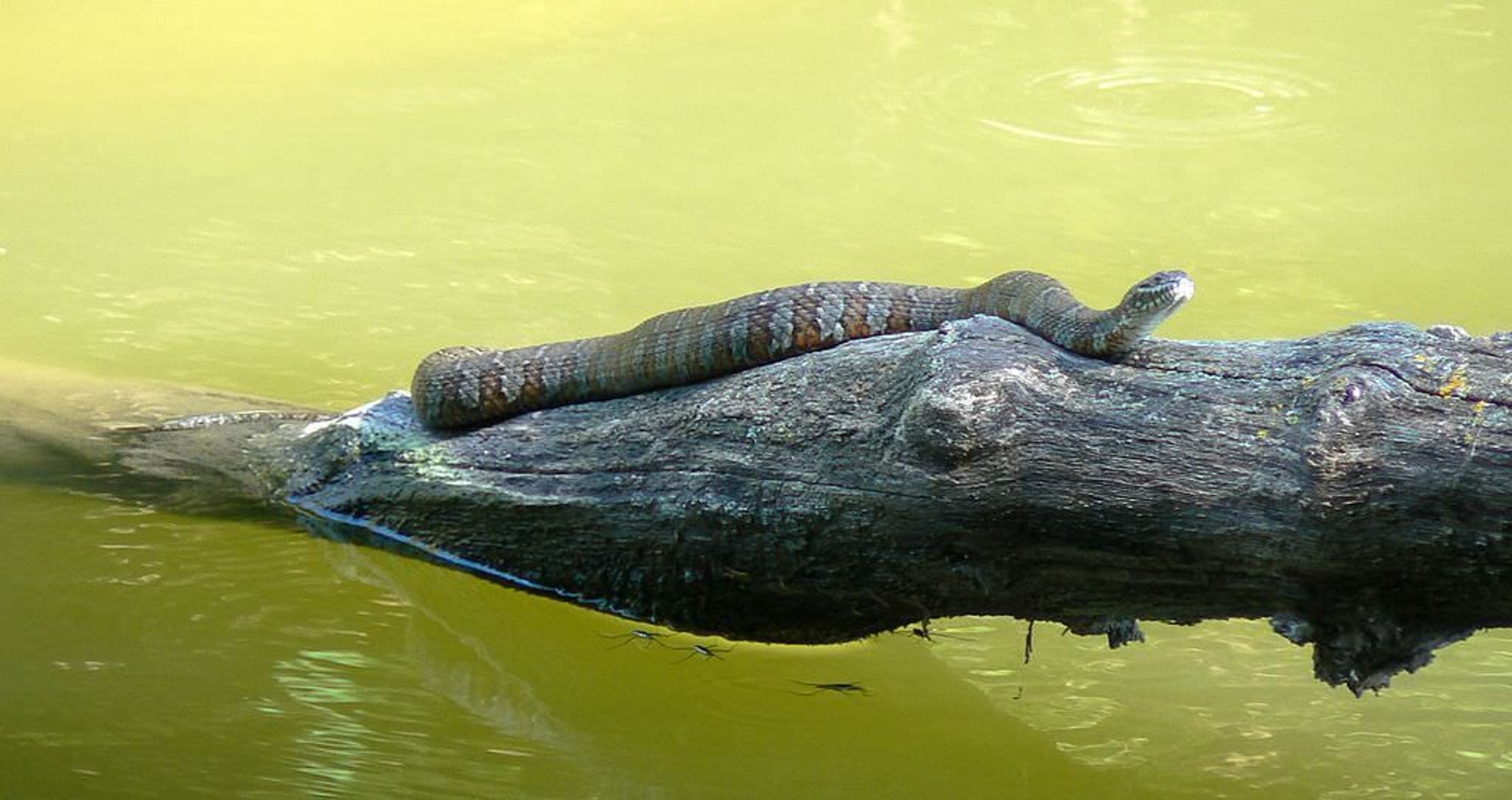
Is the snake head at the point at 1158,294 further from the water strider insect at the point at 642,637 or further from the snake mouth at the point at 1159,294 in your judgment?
the water strider insect at the point at 642,637

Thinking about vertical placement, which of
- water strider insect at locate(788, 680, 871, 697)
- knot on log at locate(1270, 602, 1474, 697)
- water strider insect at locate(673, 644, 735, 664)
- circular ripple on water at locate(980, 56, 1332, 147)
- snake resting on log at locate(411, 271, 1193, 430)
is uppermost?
circular ripple on water at locate(980, 56, 1332, 147)

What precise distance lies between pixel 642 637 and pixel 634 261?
3935 millimetres

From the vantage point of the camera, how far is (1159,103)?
11.7 meters

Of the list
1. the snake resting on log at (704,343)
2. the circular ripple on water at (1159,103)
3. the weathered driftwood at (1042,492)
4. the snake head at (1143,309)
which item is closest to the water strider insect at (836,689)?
the weathered driftwood at (1042,492)

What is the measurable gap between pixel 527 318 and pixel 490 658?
9.91ft

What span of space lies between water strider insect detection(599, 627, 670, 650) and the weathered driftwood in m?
0.17

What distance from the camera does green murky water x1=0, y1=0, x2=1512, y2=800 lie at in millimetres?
5008

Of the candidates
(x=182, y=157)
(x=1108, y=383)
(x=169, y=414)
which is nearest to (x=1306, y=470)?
(x=1108, y=383)

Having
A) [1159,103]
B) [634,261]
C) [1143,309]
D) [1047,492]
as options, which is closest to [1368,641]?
[1047,492]

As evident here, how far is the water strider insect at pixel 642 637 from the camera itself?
543 centimetres

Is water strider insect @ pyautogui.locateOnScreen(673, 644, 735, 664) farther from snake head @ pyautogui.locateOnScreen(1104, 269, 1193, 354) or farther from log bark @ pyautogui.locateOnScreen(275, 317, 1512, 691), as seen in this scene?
snake head @ pyautogui.locateOnScreen(1104, 269, 1193, 354)

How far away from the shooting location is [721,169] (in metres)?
10.5

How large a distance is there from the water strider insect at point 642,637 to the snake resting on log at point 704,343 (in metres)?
0.74

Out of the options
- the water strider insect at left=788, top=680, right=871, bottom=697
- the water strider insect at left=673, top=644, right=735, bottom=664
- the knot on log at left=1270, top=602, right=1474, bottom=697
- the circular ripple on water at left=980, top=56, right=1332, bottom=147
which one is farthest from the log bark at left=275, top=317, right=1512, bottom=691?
the circular ripple on water at left=980, top=56, right=1332, bottom=147
